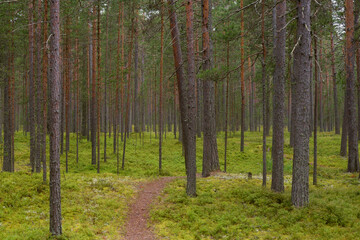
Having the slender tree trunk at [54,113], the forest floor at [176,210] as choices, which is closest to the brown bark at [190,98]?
the forest floor at [176,210]

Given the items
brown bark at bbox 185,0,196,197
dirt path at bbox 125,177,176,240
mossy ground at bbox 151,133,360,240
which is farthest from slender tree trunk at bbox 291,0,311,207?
dirt path at bbox 125,177,176,240

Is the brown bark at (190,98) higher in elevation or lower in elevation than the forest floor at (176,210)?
higher

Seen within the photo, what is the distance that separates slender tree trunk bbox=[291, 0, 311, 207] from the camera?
806 cm

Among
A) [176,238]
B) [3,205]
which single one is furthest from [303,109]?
[3,205]

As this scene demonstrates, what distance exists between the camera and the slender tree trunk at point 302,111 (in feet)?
26.5

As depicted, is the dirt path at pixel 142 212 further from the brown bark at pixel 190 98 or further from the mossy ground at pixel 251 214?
the brown bark at pixel 190 98

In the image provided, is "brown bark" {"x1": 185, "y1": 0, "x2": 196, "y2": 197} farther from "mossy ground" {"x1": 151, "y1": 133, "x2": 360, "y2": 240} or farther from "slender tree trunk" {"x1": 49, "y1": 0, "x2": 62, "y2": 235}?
"slender tree trunk" {"x1": 49, "y1": 0, "x2": 62, "y2": 235}

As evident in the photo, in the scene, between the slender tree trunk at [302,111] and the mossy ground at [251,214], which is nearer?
the mossy ground at [251,214]

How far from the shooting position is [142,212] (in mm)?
9375

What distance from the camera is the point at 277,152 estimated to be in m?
9.81

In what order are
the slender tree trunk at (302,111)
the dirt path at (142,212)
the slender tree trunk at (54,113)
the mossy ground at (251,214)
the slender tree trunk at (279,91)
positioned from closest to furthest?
the slender tree trunk at (54,113) < the mossy ground at (251,214) < the dirt path at (142,212) < the slender tree trunk at (302,111) < the slender tree trunk at (279,91)

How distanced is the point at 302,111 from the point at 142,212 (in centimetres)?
675

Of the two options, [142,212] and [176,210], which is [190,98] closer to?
[176,210]

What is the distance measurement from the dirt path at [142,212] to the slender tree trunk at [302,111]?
503cm
